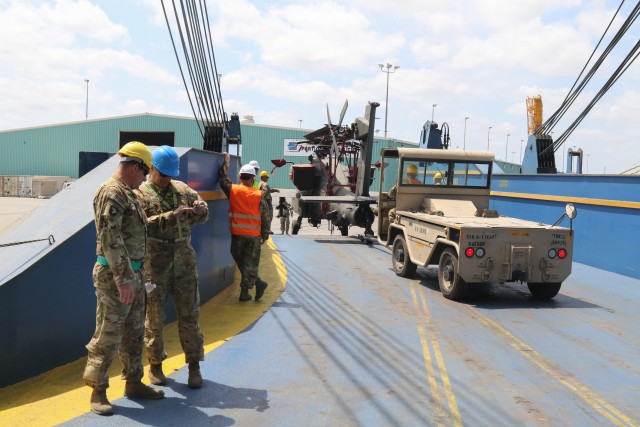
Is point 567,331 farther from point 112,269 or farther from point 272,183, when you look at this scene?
point 272,183

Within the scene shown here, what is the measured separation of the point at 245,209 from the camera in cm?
705

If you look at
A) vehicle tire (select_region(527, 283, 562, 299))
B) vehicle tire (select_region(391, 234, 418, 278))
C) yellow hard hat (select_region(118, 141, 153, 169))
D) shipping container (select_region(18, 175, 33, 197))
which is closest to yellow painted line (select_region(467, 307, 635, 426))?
vehicle tire (select_region(527, 283, 562, 299))

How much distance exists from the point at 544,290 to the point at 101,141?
1704 inches

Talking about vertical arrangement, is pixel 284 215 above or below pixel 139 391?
above

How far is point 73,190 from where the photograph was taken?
5703mm

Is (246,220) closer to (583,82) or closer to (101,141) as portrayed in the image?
(583,82)

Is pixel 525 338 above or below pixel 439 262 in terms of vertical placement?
below

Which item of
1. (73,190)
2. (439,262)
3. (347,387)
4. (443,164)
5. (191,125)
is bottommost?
(347,387)

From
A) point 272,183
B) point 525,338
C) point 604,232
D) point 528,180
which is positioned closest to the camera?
point 525,338

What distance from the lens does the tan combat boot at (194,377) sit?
429 cm

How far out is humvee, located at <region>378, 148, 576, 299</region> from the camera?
24.9ft

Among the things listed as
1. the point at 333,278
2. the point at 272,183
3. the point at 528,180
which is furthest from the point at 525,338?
the point at 272,183

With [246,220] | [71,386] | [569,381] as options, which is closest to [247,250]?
[246,220]

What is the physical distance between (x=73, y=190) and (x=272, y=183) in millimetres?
36472
